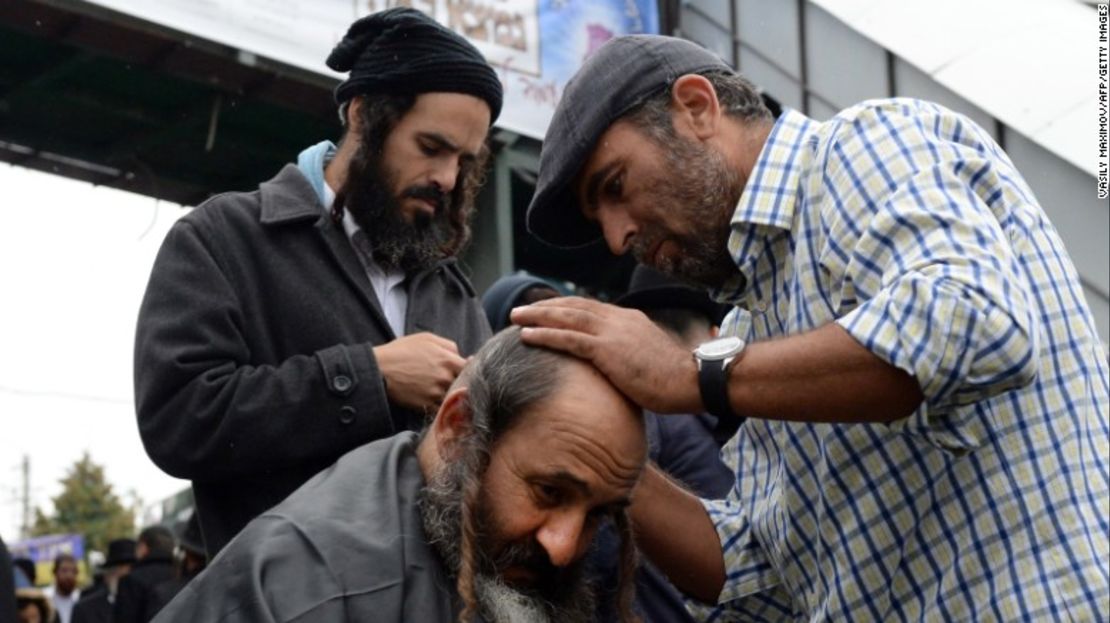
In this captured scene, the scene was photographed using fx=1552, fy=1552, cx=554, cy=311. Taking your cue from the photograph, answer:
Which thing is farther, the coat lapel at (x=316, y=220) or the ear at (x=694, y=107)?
the coat lapel at (x=316, y=220)

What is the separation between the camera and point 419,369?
10.8 ft

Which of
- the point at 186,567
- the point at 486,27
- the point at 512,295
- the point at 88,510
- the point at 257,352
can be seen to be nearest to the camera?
the point at 257,352

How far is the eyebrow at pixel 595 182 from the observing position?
2.97 metres

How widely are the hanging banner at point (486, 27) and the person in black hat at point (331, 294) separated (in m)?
6.15

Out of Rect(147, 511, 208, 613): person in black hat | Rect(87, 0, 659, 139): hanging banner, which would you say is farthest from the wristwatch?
Rect(87, 0, 659, 139): hanging banner

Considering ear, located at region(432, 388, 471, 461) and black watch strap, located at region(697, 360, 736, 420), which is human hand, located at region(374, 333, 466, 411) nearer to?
ear, located at region(432, 388, 471, 461)

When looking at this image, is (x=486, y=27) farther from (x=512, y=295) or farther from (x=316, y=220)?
(x=316, y=220)

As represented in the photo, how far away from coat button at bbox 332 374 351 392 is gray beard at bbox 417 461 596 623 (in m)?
0.42

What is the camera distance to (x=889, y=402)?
241 centimetres

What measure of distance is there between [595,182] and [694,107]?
0.78 feet

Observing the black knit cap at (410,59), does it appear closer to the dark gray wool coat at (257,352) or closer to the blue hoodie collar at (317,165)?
the blue hoodie collar at (317,165)

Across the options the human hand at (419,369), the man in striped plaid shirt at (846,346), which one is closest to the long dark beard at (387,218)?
the human hand at (419,369)

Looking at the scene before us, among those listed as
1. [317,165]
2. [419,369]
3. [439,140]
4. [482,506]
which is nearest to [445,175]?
[439,140]

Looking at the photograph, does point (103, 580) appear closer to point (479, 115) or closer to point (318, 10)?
point (318, 10)
